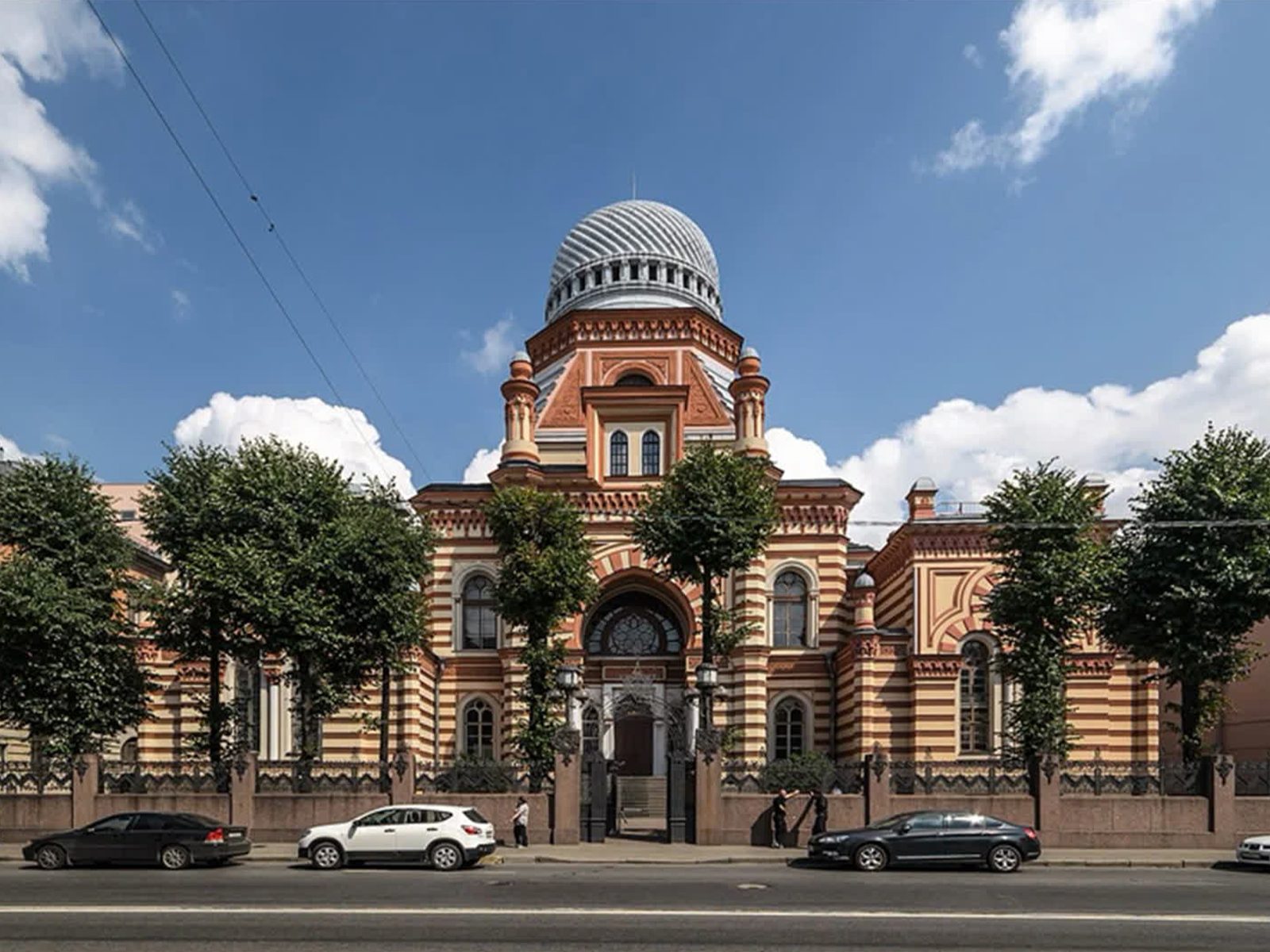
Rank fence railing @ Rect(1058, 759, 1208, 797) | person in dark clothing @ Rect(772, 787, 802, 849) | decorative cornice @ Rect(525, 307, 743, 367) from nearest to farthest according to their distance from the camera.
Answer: person in dark clothing @ Rect(772, 787, 802, 849) < fence railing @ Rect(1058, 759, 1208, 797) < decorative cornice @ Rect(525, 307, 743, 367)

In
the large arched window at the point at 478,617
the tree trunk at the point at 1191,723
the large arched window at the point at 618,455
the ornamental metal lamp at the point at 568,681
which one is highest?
the large arched window at the point at 618,455

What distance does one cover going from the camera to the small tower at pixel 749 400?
46.0 metres

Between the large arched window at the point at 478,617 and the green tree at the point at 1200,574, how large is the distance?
81.1ft

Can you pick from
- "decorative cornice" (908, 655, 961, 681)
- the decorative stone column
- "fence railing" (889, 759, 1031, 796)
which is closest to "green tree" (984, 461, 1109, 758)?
"fence railing" (889, 759, 1031, 796)

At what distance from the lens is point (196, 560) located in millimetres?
30844

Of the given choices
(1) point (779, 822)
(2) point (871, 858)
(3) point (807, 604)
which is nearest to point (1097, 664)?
(3) point (807, 604)

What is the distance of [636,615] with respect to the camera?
46625 mm

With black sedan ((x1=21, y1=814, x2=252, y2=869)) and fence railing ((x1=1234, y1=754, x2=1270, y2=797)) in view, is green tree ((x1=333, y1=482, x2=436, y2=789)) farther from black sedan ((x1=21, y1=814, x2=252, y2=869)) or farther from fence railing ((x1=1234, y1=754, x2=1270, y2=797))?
fence railing ((x1=1234, y1=754, x2=1270, y2=797))

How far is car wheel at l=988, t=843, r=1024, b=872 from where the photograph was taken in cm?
2244


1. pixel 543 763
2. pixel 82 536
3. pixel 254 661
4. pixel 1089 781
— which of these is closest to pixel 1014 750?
pixel 1089 781

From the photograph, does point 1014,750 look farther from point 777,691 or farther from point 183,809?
point 183,809

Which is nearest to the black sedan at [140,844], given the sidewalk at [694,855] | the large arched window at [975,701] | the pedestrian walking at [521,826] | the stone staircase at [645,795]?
the sidewalk at [694,855]

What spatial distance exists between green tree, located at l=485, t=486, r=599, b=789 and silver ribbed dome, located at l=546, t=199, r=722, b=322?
21.4 meters

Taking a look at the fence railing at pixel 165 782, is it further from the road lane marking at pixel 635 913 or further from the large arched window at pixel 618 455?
the large arched window at pixel 618 455
